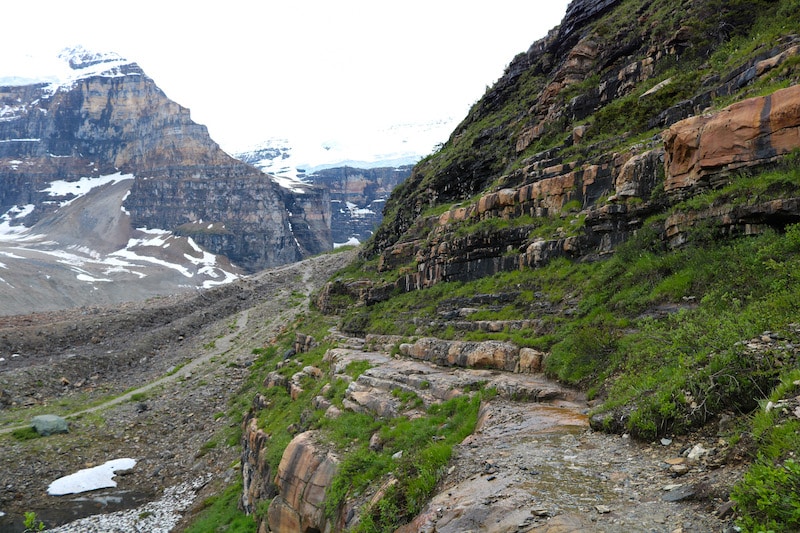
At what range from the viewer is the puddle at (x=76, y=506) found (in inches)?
885

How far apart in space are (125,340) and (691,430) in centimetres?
6757

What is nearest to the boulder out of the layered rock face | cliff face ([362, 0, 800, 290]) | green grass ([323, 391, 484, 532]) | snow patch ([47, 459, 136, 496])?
snow patch ([47, 459, 136, 496])

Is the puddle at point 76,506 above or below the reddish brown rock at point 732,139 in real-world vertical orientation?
below

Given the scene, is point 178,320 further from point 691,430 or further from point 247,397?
point 691,430

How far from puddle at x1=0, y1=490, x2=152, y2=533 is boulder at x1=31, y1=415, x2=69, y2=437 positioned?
8.44 metres

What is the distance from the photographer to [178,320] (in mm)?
67938

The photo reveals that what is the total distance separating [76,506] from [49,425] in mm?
11028

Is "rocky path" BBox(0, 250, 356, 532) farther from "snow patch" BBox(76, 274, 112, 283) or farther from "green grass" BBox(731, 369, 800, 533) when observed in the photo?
"snow patch" BBox(76, 274, 112, 283)

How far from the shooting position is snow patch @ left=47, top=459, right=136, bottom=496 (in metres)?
25.4

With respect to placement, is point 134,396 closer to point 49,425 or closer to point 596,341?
point 49,425

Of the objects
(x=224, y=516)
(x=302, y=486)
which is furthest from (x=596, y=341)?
(x=224, y=516)

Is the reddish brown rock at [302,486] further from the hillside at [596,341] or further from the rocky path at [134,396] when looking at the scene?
the rocky path at [134,396]

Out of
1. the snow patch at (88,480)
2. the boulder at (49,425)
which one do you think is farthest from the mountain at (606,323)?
the boulder at (49,425)

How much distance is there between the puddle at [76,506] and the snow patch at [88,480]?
0.51 m
